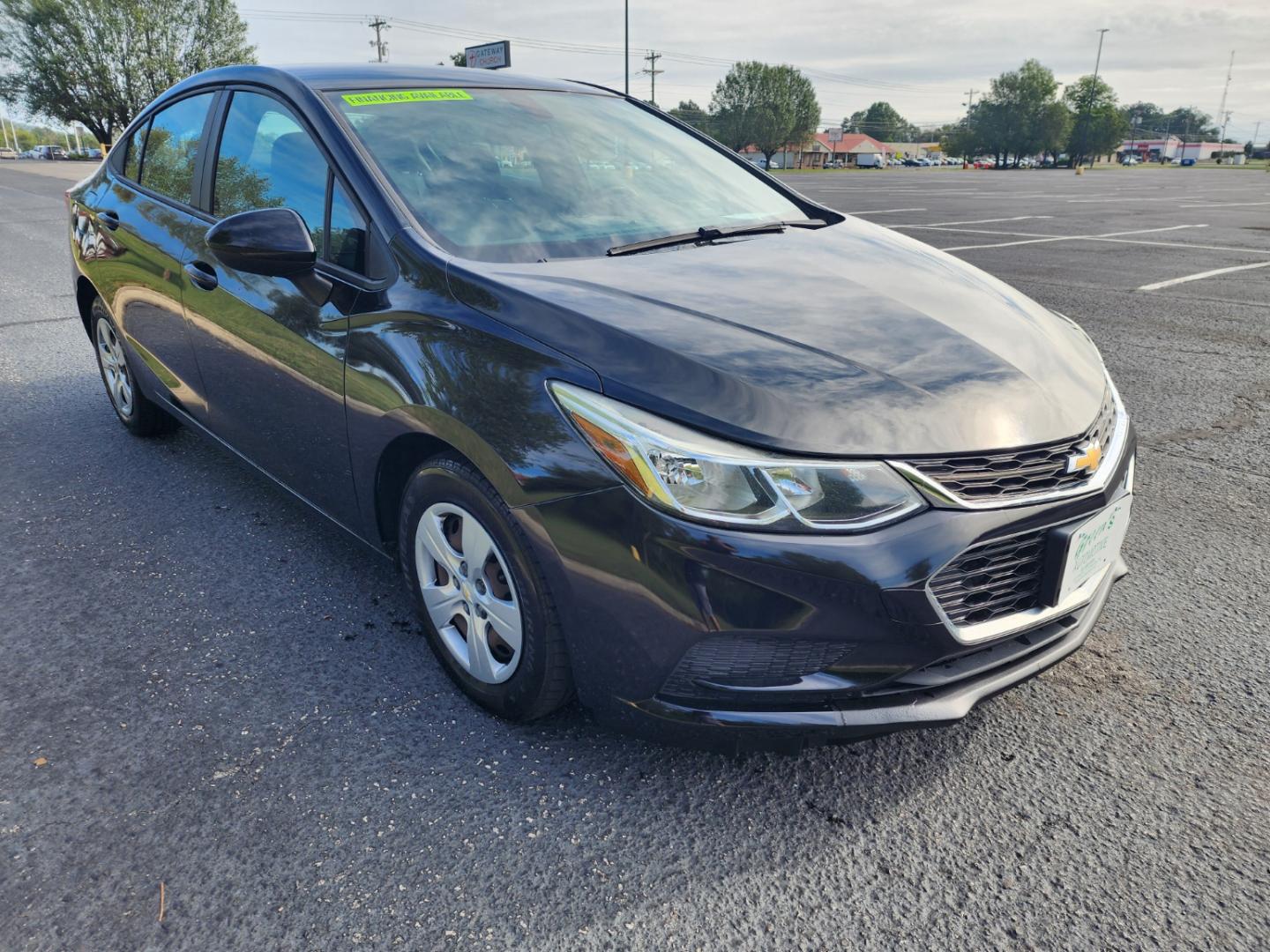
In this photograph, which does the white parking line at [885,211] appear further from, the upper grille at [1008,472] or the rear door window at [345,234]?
the upper grille at [1008,472]

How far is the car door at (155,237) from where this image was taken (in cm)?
340

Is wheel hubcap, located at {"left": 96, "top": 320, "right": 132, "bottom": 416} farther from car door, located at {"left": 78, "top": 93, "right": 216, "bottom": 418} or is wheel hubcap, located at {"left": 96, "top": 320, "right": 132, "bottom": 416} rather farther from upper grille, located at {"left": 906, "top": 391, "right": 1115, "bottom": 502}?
upper grille, located at {"left": 906, "top": 391, "right": 1115, "bottom": 502}

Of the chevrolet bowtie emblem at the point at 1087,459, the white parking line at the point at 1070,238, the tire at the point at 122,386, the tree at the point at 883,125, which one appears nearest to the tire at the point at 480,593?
the chevrolet bowtie emblem at the point at 1087,459

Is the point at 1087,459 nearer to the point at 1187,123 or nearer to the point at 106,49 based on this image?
the point at 106,49

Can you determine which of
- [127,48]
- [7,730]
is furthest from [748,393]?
[127,48]

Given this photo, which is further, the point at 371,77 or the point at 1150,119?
the point at 1150,119

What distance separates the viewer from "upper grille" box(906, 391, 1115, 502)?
70.5 inches

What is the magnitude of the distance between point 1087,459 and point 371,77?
2471mm

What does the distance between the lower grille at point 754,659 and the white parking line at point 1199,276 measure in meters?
8.40

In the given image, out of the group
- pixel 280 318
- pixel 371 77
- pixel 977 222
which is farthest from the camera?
pixel 977 222

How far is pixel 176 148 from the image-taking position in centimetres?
363

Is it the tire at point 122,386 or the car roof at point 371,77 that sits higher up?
the car roof at point 371,77

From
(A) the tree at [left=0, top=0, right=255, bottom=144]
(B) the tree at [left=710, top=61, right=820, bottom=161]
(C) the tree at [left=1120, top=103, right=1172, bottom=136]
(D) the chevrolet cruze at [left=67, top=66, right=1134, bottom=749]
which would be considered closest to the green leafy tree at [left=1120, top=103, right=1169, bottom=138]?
(C) the tree at [left=1120, top=103, right=1172, bottom=136]

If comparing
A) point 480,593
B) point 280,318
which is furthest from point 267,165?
point 480,593
